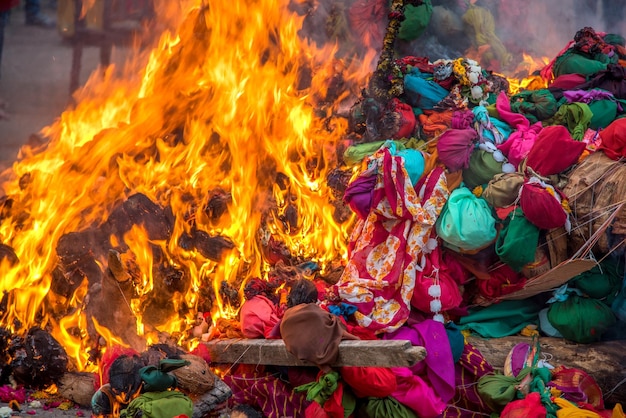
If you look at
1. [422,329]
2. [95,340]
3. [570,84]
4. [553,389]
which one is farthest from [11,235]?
[570,84]

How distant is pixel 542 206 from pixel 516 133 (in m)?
1.04

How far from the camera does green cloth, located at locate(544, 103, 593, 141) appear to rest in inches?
255

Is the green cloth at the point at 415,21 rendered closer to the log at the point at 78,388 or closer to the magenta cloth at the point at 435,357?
the magenta cloth at the point at 435,357

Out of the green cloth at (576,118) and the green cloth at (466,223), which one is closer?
the green cloth at (466,223)

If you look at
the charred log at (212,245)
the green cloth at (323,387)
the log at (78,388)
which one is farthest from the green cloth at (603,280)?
the log at (78,388)

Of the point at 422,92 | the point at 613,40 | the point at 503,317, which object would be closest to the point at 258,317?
the point at 503,317

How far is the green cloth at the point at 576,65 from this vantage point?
23.7 feet

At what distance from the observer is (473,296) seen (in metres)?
6.14

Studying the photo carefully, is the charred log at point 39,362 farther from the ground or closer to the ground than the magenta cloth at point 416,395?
closer to the ground

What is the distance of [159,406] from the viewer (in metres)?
4.77

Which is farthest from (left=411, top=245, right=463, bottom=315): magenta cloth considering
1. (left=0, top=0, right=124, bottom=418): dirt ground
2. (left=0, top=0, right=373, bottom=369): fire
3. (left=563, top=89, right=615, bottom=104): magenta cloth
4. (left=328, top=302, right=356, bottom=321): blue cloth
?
(left=0, top=0, right=124, bottom=418): dirt ground

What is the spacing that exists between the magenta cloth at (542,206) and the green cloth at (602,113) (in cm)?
129

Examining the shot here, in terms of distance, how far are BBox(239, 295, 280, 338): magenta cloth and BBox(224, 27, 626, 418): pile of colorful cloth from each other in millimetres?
10

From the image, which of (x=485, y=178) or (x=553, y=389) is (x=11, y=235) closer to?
(x=485, y=178)
